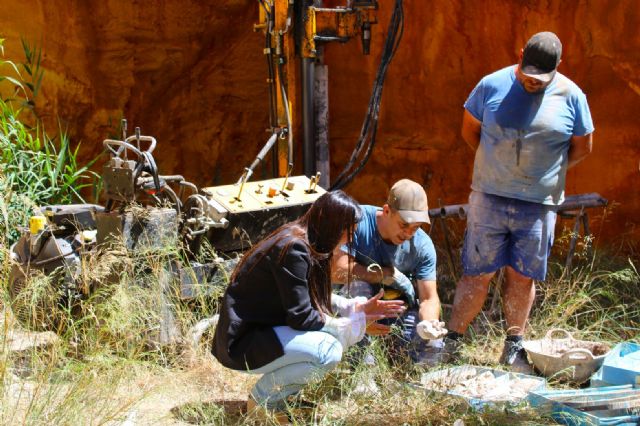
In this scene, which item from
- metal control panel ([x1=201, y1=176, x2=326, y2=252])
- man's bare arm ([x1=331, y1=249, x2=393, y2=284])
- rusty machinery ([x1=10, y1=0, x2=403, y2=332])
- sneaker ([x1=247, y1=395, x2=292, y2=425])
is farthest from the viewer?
metal control panel ([x1=201, y1=176, x2=326, y2=252])

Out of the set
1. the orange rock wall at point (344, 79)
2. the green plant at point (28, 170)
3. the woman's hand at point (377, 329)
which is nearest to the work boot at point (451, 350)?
the woman's hand at point (377, 329)

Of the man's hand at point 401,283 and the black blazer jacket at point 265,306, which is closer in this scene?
the black blazer jacket at point 265,306

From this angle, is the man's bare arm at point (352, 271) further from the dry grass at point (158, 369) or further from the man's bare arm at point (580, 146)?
the man's bare arm at point (580, 146)

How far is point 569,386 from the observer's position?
4.06 m

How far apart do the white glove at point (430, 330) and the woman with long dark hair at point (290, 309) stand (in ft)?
1.07

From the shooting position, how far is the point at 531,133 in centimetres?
421

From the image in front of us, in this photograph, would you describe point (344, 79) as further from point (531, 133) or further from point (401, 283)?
point (401, 283)

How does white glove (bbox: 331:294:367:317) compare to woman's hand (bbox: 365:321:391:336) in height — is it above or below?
above

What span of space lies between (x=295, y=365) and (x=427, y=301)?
Answer: 34.1 inches

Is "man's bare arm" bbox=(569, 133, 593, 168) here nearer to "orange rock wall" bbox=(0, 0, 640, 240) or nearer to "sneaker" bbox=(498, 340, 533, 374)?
"sneaker" bbox=(498, 340, 533, 374)

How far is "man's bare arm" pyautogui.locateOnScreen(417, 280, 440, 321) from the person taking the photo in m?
4.04

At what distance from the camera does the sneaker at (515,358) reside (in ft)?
13.9

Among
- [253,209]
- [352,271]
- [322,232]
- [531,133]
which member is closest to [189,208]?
[253,209]

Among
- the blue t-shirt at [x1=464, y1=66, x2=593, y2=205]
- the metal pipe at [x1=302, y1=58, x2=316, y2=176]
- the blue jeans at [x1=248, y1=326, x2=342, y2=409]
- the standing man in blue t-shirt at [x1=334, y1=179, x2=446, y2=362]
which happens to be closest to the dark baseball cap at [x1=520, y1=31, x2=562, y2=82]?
the blue t-shirt at [x1=464, y1=66, x2=593, y2=205]
